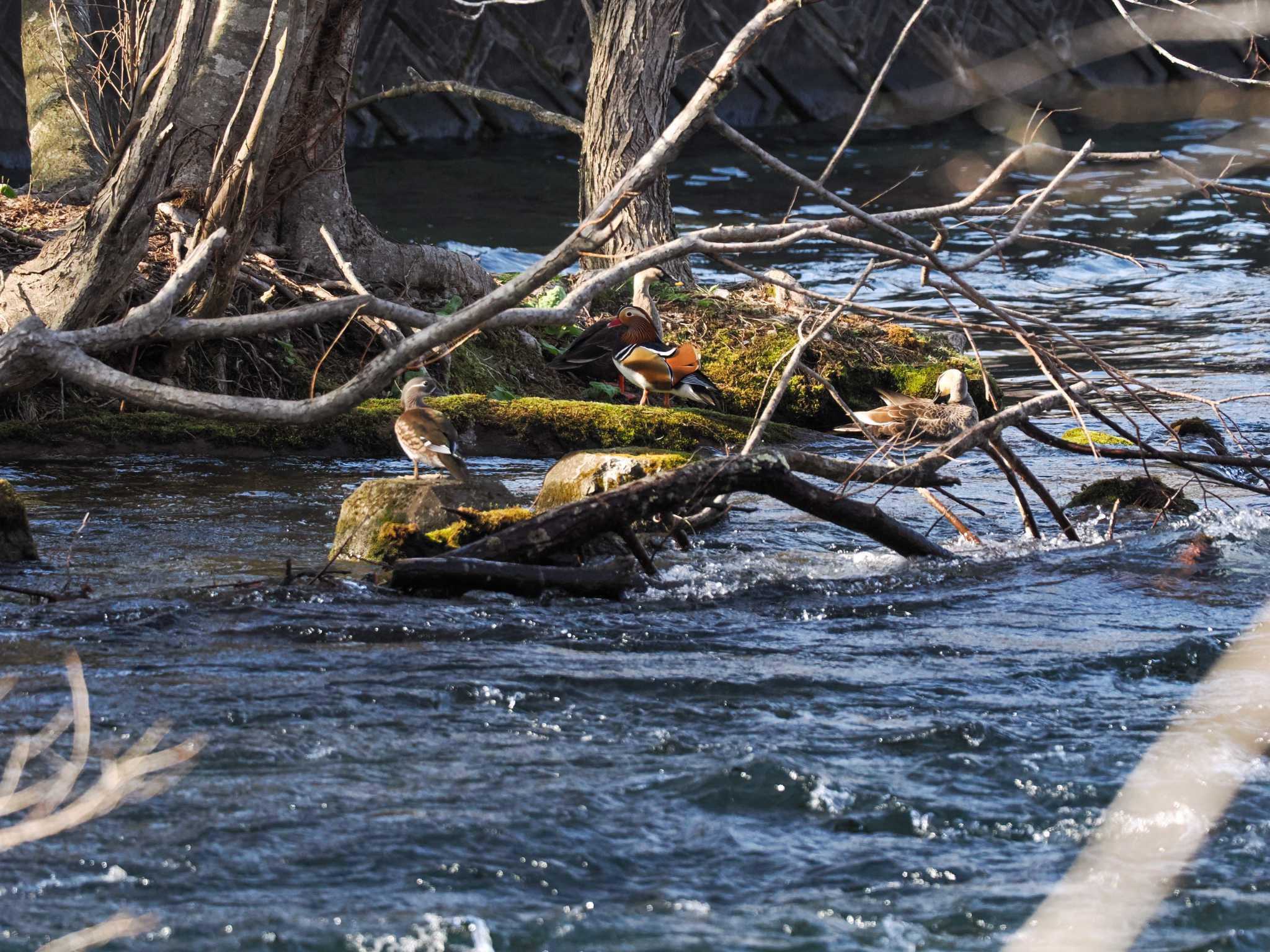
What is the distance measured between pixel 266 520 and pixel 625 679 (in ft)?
9.76

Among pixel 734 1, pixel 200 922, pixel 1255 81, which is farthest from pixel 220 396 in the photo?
pixel 734 1

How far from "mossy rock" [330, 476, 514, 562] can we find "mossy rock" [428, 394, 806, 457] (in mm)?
2417

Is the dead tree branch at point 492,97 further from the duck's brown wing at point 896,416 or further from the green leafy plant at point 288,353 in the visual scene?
the duck's brown wing at point 896,416

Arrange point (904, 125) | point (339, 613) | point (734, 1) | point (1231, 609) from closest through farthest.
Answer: point (339, 613) → point (1231, 609) → point (734, 1) → point (904, 125)

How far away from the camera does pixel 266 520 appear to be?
24.4ft

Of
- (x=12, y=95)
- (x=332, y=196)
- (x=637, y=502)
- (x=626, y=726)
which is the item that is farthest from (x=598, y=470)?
(x=12, y=95)

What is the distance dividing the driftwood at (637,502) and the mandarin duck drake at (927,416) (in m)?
1.78

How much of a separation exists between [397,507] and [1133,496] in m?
4.13

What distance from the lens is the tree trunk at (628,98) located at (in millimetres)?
11883

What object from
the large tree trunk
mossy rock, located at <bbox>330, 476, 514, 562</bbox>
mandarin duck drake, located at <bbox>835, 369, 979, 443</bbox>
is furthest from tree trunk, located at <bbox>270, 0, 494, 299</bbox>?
mandarin duck drake, located at <bbox>835, 369, 979, 443</bbox>

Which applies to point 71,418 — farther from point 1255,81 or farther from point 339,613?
point 1255,81

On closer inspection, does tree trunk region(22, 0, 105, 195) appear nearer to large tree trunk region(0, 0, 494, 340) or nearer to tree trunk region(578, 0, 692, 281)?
large tree trunk region(0, 0, 494, 340)

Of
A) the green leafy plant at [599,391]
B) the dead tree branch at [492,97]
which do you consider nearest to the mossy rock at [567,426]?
the green leafy plant at [599,391]

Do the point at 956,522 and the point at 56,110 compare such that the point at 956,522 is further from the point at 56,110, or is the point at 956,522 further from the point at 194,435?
the point at 56,110
